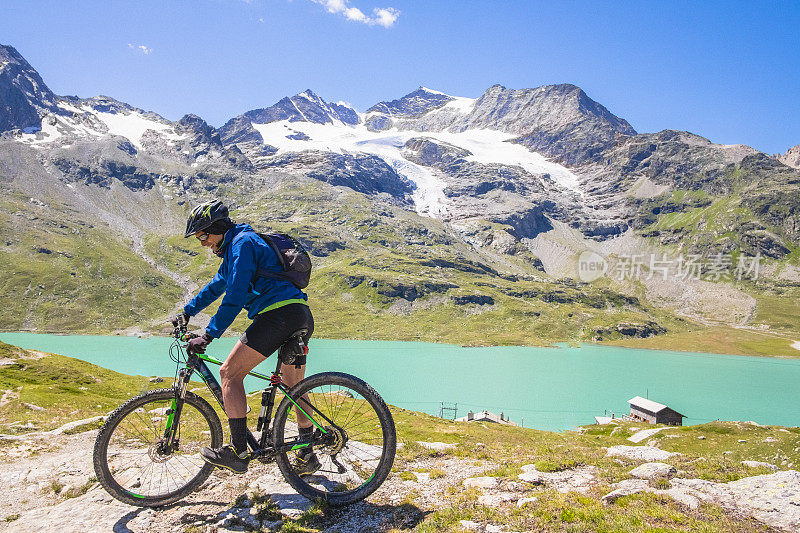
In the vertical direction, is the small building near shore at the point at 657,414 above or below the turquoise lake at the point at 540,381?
above

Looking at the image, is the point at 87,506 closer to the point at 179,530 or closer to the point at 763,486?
the point at 179,530

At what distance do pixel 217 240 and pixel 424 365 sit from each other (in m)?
166

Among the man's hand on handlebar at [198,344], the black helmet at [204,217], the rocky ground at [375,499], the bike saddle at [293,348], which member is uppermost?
the black helmet at [204,217]

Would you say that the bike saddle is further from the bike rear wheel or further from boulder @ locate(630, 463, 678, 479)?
boulder @ locate(630, 463, 678, 479)

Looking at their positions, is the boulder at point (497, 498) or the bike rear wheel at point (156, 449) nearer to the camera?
the boulder at point (497, 498)

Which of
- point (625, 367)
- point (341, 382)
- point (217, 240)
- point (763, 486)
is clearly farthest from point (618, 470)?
point (625, 367)

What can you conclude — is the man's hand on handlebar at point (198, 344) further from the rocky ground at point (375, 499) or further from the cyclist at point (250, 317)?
the rocky ground at point (375, 499)

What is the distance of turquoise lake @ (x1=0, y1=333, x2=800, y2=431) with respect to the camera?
111125 millimetres

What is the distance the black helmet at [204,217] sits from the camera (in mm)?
7262

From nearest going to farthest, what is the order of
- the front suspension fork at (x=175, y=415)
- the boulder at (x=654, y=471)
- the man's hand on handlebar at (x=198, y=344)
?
the man's hand on handlebar at (x=198, y=344) < the front suspension fork at (x=175, y=415) < the boulder at (x=654, y=471)

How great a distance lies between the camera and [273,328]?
679 centimetres

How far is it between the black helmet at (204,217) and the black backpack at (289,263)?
949mm

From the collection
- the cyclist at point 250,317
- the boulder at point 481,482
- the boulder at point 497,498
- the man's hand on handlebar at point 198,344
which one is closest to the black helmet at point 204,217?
the cyclist at point 250,317

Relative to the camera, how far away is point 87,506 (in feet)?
23.6
